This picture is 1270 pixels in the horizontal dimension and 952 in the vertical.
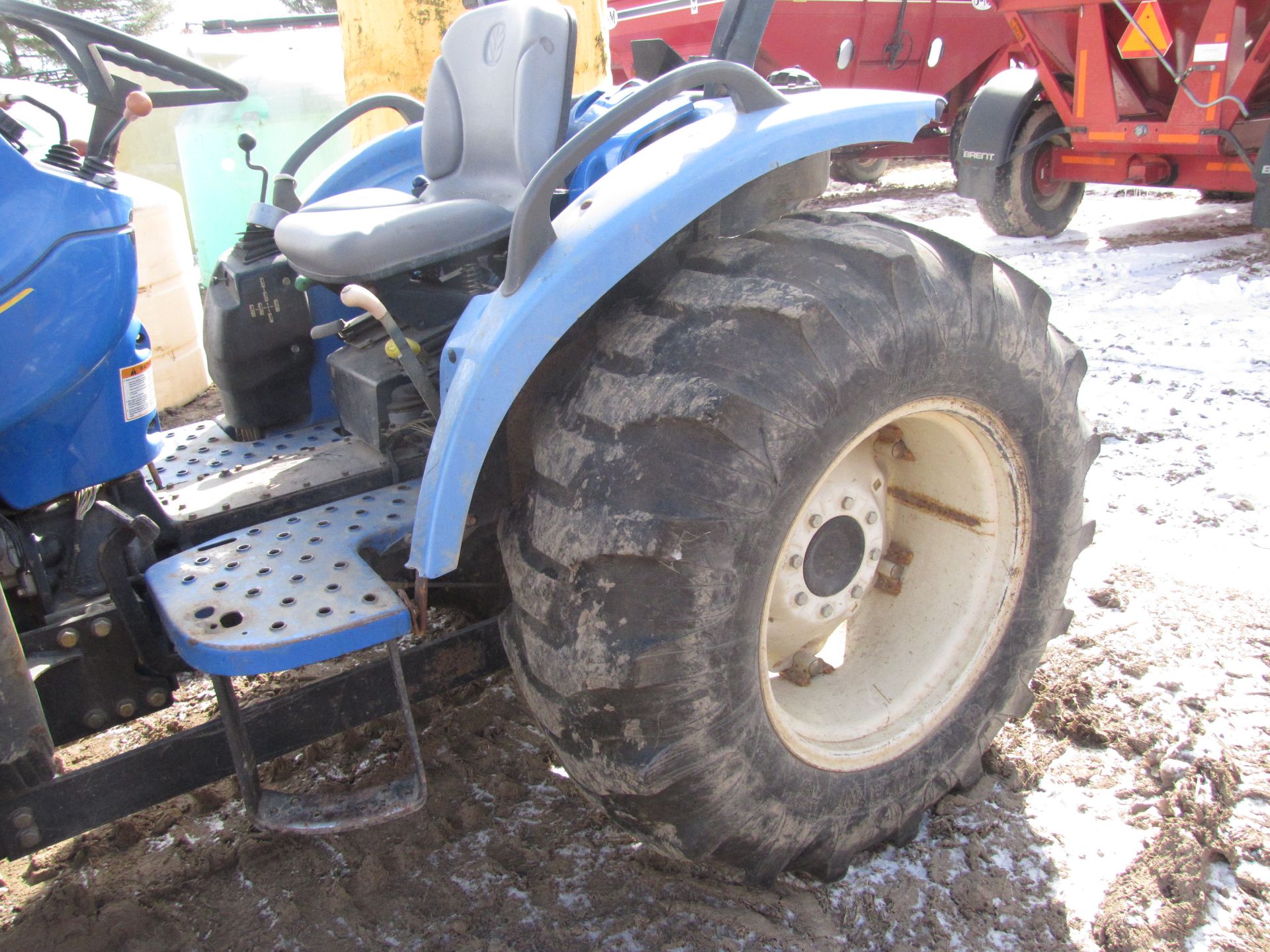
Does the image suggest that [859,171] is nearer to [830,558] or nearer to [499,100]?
[499,100]

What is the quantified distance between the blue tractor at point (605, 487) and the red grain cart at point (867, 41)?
6442 millimetres

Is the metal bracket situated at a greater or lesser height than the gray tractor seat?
lesser

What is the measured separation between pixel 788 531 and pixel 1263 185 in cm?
491

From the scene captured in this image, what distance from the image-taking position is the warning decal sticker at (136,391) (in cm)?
170

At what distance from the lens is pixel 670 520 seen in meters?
1.35

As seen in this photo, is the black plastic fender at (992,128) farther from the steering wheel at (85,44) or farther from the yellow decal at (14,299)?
the yellow decal at (14,299)

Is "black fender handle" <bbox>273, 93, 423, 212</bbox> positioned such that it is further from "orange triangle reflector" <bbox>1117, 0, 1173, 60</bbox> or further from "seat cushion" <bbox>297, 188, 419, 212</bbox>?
"orange triangle reflector" <bbox>1117, 0, 1173, 60</bbox>

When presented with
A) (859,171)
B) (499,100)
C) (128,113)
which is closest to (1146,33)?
(859,171)

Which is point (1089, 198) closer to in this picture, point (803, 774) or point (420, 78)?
point (420, 78)

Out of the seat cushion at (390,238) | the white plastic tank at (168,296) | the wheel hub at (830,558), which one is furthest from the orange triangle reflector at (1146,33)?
the white plastic tank at (168,296)

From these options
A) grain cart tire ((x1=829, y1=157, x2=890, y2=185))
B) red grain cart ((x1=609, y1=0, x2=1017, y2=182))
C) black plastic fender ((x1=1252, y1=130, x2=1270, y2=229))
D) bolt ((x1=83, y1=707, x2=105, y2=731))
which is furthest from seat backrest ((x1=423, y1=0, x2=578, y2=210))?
grain cart tire ((x1=829, y1=157, x2=890, y2=185))

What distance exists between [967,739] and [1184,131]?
A: 5131 millimetres

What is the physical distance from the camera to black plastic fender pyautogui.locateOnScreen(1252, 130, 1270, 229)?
196 inches

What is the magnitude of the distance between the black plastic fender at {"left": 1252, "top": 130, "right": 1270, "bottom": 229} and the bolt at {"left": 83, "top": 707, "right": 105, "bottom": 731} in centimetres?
561
